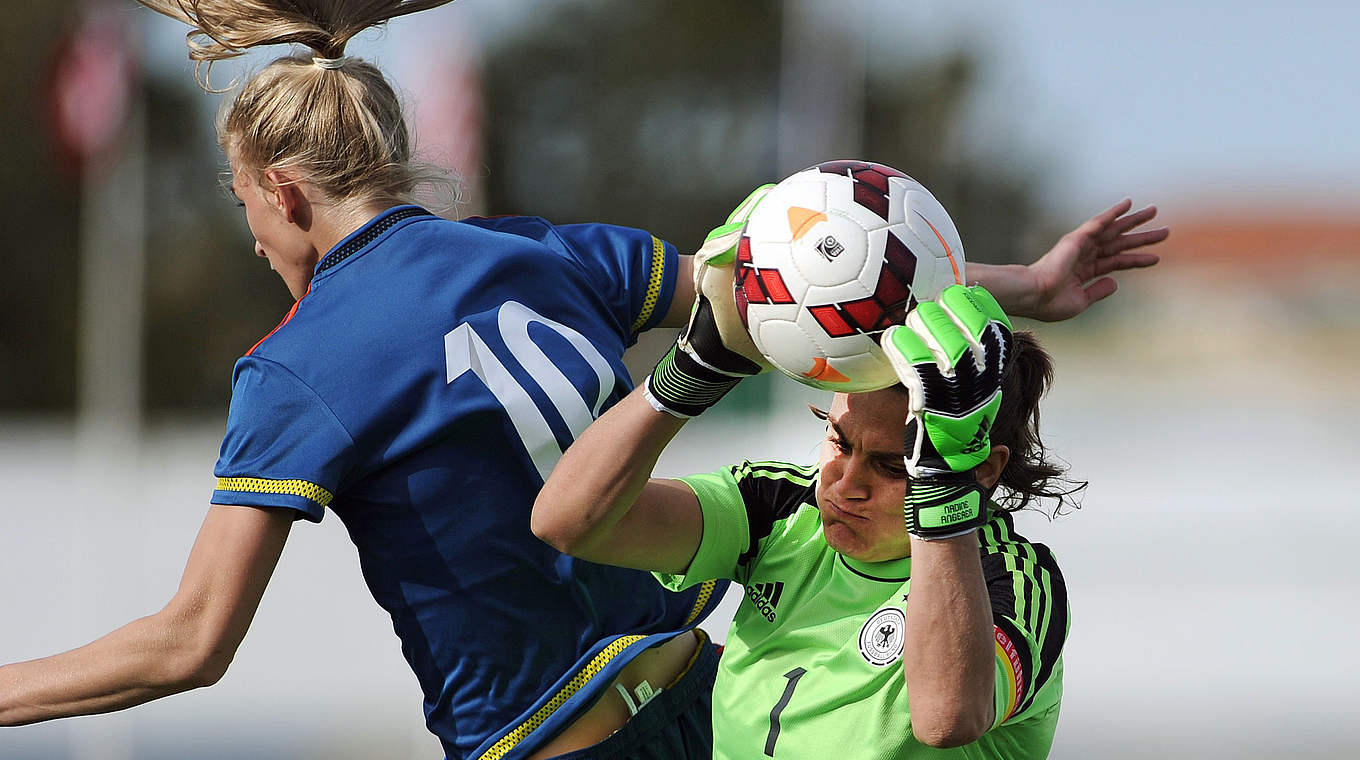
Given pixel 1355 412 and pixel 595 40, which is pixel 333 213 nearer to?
pixel 1355 412

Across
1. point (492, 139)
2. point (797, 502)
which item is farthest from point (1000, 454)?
point (492, 139)

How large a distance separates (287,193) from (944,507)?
4.71ft

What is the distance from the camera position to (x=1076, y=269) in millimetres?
3006

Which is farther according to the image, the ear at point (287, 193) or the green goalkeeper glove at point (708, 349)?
the ear at point (287, 193)

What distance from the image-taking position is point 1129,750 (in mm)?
7551

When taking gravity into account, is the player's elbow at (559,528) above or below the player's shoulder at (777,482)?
above

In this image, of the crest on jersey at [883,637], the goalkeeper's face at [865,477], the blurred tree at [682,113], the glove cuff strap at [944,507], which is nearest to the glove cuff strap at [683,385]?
the goalkeeper's face at [865,477]

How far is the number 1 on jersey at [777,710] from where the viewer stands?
216cm

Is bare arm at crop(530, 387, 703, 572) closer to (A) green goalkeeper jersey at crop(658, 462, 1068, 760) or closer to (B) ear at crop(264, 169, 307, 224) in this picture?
(A) green goalkeeper jersey at crop(658, 462, 1068, 760)

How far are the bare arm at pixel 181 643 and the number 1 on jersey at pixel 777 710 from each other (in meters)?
0.86

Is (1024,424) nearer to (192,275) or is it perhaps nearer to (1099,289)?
(1099,289)

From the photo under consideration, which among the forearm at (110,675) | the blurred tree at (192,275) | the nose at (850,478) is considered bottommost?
the blurred tree at (192,275)

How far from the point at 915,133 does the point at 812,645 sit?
→ 2939 centimetres

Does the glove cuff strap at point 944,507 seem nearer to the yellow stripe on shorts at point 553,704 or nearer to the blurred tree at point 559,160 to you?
the yellow stripe on shorts at point 553,704
